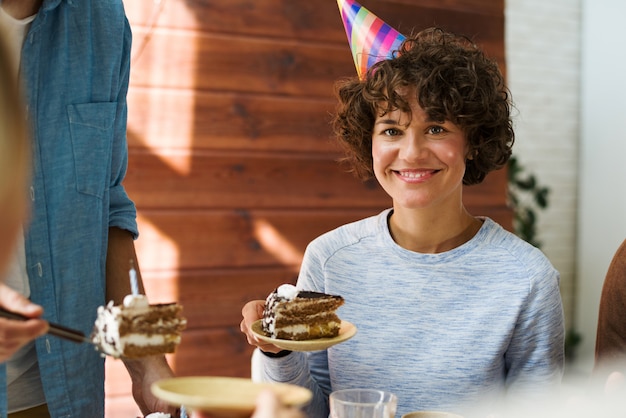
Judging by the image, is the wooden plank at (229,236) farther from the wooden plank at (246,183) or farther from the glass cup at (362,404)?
the glass cup at (362,404)

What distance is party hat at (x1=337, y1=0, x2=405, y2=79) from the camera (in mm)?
1993

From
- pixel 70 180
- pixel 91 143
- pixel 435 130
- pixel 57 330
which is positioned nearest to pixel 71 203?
pixel 70 180

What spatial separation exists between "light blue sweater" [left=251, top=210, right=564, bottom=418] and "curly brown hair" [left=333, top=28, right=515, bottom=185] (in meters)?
0.26

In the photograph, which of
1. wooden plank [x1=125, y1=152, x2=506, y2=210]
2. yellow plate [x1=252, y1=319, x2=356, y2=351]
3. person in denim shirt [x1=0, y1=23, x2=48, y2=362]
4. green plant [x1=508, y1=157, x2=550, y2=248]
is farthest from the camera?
green plant [x1=508, y1=157, x2=550, y2=248]

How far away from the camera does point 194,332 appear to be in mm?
3262

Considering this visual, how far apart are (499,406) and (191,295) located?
184cm

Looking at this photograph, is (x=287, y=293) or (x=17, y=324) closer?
(x=17, y=324)

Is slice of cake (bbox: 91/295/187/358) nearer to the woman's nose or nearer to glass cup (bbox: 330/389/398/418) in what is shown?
glass cup (bbox: 330/389/398/418)

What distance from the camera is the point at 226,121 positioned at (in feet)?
10.9

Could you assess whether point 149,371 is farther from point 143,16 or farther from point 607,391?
point 143,16

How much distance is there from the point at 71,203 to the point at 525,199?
4.40 m

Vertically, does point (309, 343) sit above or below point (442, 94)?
below

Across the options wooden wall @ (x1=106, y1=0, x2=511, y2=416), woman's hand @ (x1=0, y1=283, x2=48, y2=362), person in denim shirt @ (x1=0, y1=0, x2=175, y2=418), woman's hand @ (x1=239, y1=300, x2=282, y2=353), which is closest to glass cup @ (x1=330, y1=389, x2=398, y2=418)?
woman's hand @ (x1=239, y1=300, x2=282, y2=353)

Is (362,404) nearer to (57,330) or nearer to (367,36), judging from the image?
(57,330)
